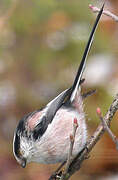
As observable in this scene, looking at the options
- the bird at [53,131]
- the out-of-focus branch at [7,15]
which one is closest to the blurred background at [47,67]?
the out-of-focus branch at [7,15]

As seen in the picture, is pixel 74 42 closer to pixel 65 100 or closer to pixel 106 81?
pixel 106 81

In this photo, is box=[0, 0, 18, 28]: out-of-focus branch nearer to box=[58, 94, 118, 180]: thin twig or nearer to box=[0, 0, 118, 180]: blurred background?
box=[0, 0, 118, 180]: blurred background

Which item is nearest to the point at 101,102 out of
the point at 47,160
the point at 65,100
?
the point at 65,100

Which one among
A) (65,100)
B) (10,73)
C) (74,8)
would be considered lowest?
(10,73)

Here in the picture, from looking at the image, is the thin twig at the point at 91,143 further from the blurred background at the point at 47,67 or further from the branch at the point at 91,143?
the blurred background at the point at 47,67

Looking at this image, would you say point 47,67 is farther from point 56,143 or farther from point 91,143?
point 91,143

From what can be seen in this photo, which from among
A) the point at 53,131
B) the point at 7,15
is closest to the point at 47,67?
the point at 7,15
